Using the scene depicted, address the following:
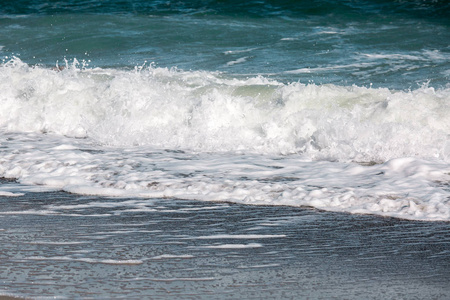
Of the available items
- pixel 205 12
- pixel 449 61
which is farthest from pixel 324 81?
pixel 205 12

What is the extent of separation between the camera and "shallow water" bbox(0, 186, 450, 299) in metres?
3.02

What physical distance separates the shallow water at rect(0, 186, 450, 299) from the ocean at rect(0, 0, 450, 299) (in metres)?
0.01

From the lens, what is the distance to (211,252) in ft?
12.0

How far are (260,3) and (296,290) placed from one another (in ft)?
55.1

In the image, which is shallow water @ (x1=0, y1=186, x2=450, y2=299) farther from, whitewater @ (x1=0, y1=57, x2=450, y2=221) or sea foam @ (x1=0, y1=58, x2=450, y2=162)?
sea foam @ (x1=0, y1=58, x2=450, y2=162)

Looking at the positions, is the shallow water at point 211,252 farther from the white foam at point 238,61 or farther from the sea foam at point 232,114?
the white foam at point 238,61

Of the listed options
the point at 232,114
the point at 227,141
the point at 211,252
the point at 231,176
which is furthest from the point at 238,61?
the point at 211,252

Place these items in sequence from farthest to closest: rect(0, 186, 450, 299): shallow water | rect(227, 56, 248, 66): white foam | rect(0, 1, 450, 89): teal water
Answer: rect(227, 56, 248, 66): white foam
rect(0, 1, 450, 89): teal water
rect(0, 186, 450, 299): shallow water

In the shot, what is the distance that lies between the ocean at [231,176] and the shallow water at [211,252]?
0.01 m

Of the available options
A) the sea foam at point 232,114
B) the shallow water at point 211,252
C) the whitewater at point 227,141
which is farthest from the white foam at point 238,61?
the shallow water at point 211,252

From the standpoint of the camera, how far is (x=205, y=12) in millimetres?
18594

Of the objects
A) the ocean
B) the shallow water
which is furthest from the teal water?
the shallow water

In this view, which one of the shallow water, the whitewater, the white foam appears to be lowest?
the white foam

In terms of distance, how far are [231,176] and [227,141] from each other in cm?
161
